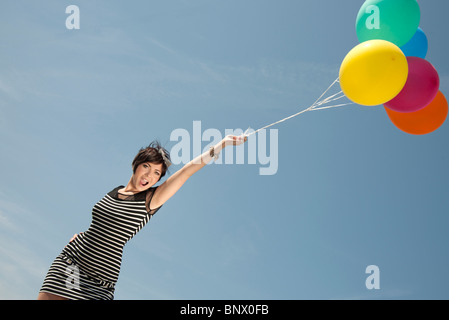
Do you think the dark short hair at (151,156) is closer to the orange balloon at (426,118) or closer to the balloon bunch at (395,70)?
the balloon bunch at (395,70)

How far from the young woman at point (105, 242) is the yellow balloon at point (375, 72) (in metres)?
1.86

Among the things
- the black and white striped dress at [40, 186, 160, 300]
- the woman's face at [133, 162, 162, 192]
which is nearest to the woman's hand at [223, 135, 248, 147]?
the woman's face at [133, 162, 162, 192]

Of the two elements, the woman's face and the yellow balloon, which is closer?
the woman's face

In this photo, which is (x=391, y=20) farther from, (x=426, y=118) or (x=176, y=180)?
(x=176, y=180)

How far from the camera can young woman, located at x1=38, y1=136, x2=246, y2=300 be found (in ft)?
10.2

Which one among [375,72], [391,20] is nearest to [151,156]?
[375,72]

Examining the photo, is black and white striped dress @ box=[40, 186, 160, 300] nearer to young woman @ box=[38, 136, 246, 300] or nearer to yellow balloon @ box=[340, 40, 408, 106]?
young woman @ box=[38, 136, 246, 300]

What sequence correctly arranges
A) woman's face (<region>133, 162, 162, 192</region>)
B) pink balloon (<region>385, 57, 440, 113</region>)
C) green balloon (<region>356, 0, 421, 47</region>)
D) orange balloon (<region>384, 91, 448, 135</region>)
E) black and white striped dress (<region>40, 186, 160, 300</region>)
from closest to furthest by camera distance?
black and white striped dress (<region>40, 186, 160, 300</region>) < woman's face (<region>133, 162, 162, 192</region>) < pink balloon (<region>385, 57, 440, 113</region>) < green balloon (<region>356, 0, 421, 47</region>) < orange balloon (<region>384, 91, 448, 135</region>)

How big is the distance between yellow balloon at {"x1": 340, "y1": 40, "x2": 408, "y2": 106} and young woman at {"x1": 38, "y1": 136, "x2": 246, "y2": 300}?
1863 millimetres

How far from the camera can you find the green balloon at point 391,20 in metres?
4.54
